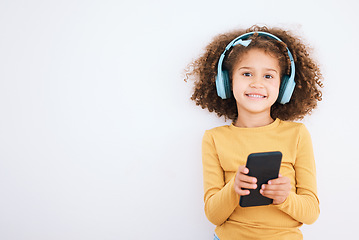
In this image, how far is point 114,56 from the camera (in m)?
1.32

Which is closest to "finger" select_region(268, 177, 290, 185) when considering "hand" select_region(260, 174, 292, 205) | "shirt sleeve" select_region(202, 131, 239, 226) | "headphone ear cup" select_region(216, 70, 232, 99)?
"hand" select_region(260, 174, 292, 205)

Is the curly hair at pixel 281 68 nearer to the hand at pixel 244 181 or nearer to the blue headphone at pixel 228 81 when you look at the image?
the blue headphone at pixel 228 81

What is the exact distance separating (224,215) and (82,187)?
62 cm

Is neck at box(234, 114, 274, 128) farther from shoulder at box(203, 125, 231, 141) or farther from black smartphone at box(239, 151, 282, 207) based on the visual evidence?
black smartphone at box(239, 151, 282, 207)

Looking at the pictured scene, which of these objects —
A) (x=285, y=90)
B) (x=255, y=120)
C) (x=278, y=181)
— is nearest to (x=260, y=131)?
(x=255, y=120)

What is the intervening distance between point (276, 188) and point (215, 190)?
26cm

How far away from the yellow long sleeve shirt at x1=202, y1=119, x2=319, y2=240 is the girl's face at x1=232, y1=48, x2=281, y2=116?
0.09 metres

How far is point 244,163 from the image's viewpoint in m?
1.08

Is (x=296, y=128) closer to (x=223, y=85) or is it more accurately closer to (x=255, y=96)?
(x=255, y=96)

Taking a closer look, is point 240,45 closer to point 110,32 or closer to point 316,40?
point 316,40

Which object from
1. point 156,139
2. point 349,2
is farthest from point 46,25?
point 349,2

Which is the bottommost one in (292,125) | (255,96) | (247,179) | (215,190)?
(215,190)

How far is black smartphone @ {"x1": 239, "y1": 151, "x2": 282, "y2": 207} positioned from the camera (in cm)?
82

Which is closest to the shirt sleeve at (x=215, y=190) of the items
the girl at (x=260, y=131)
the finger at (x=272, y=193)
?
the girl at (x=260, y=131)
